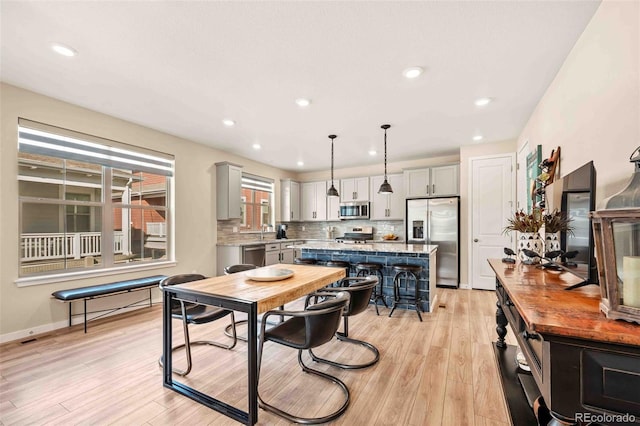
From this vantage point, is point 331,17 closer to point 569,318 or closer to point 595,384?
point 569,318

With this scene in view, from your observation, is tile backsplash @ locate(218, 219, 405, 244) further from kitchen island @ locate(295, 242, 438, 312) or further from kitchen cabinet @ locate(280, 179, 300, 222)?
kitchen island @ locate(295, 242, 438, 312)

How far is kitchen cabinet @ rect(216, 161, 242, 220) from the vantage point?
5.29 m

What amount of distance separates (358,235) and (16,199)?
5.68m

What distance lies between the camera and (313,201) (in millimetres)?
7406

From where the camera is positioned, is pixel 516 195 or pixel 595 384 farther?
pixel 516 195

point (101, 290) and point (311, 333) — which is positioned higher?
point (311, 333)

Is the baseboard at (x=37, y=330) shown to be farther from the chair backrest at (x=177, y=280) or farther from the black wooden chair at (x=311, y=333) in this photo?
the black wooden chair at (x=311, y=333)

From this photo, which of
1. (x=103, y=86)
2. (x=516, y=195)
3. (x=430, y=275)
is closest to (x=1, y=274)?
(x=103, y=86)

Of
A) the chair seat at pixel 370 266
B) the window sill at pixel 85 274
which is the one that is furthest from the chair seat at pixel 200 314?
the chair seat at pixel 370 266

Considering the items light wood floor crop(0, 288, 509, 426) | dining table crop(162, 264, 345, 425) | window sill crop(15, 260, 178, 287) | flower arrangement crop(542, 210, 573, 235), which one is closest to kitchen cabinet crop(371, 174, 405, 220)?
light wood floor crop(0, 288, 509, 426)

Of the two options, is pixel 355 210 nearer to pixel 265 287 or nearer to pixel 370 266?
pixel 370 266

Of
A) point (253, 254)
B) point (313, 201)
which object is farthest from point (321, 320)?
point (313, 201)

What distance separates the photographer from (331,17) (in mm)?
1976

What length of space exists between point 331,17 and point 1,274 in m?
4.00
